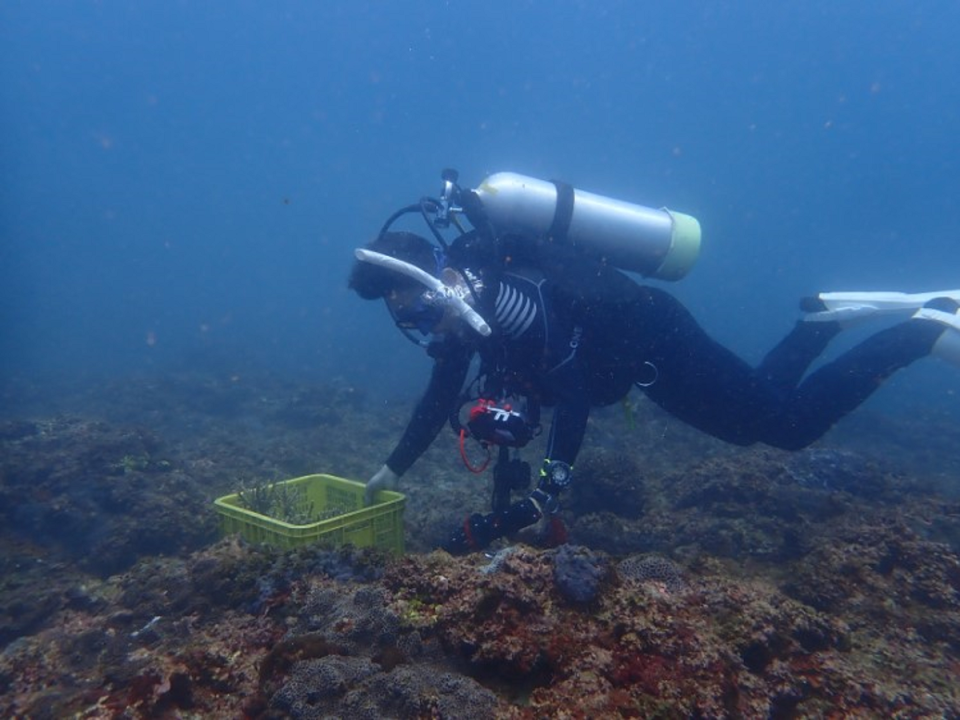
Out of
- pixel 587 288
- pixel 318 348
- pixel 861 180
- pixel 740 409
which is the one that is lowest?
pixel 318 348

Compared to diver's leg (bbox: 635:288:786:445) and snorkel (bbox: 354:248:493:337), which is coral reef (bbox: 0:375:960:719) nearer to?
diver's leg (bbox: 635:288:786:445)

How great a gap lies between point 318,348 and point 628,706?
1730 inches

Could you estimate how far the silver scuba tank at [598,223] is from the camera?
5527mm

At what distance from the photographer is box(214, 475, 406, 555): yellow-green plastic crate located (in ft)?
14.0

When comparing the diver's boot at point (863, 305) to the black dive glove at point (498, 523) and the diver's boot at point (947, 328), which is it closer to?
the diver's boot at point (947, 328)

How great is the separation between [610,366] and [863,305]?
320 cm

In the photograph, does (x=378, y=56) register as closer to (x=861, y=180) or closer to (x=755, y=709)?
(x=861, y=180)

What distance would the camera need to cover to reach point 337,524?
442 cm

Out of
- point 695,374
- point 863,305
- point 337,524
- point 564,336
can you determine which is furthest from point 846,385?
point 337,524

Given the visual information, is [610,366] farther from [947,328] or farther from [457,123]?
[457,123]

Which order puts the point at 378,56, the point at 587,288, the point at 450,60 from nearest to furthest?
the point at 587,288 < the point at 450,60 < the point at 378,56

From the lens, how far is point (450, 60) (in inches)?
5000

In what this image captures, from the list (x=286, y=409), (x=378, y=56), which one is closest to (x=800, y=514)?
(x=286, y=409)

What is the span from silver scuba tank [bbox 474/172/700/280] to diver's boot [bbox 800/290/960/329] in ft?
5.44
